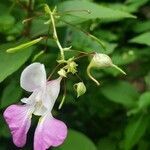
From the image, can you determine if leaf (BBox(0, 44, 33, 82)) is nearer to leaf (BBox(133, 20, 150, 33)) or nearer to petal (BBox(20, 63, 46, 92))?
petal (BBox(20, 63, 46, 92))

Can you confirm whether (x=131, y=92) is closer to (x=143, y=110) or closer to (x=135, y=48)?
(x=143, y=110)

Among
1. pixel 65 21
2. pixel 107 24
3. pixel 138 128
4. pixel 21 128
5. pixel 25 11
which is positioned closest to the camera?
pixel 21 128

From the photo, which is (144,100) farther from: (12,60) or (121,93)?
(12,60)

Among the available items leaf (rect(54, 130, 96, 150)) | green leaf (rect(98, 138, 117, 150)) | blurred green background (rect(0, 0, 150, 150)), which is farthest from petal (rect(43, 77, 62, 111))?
green leaf (rect(98, 138, 117, 150))

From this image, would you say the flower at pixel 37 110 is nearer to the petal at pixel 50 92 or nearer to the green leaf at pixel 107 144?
the petal at pixel 50 92

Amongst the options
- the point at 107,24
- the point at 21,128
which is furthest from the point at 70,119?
Answer: the point at 21,128

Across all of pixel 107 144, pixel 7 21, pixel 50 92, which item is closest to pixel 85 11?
pixel 7 21

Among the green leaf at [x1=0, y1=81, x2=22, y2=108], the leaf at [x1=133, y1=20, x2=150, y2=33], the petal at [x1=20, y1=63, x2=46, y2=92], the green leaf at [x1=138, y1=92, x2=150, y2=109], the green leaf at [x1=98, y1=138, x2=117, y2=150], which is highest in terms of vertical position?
the petal at [x1=20, y1=63, x2=46, y2=92]
